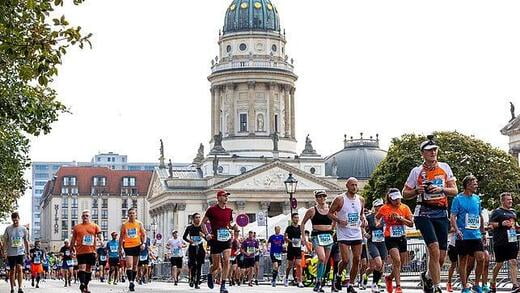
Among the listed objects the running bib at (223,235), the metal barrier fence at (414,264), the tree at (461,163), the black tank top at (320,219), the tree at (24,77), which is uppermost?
the tree at (461,163)

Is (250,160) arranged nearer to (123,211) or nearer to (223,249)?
(123,211)

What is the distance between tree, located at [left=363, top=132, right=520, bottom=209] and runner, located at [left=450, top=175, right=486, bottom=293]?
2470 inches

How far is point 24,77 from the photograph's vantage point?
733 inches

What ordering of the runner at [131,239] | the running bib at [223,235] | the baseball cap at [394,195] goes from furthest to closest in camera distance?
the runner at [131,239], the running bib at [223,235], the baseball cap at [394,195]

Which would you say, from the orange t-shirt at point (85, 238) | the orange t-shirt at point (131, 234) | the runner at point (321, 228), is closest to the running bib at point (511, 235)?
the runner at point (321, 228)

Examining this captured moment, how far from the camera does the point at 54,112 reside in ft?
118

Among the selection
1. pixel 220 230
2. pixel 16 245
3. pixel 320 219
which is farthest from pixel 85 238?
pixel 320 219

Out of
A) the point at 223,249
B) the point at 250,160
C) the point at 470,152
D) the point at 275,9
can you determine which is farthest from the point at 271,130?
the point at 223,249

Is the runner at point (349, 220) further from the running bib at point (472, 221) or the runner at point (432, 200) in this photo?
the runner at point (432, 200)

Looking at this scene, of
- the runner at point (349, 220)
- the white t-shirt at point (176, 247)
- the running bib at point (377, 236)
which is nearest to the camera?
the runner at point (349, 220)

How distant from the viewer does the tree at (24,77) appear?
711 inches

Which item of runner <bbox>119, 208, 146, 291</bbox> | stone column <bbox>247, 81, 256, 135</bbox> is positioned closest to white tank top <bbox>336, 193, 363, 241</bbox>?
runner <bbox>119, 208, 146, 291</bbox>

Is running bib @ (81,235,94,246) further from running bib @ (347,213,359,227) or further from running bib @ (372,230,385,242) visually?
running bib @ (347,213,359,227)

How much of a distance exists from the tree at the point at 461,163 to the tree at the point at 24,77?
135 ft
